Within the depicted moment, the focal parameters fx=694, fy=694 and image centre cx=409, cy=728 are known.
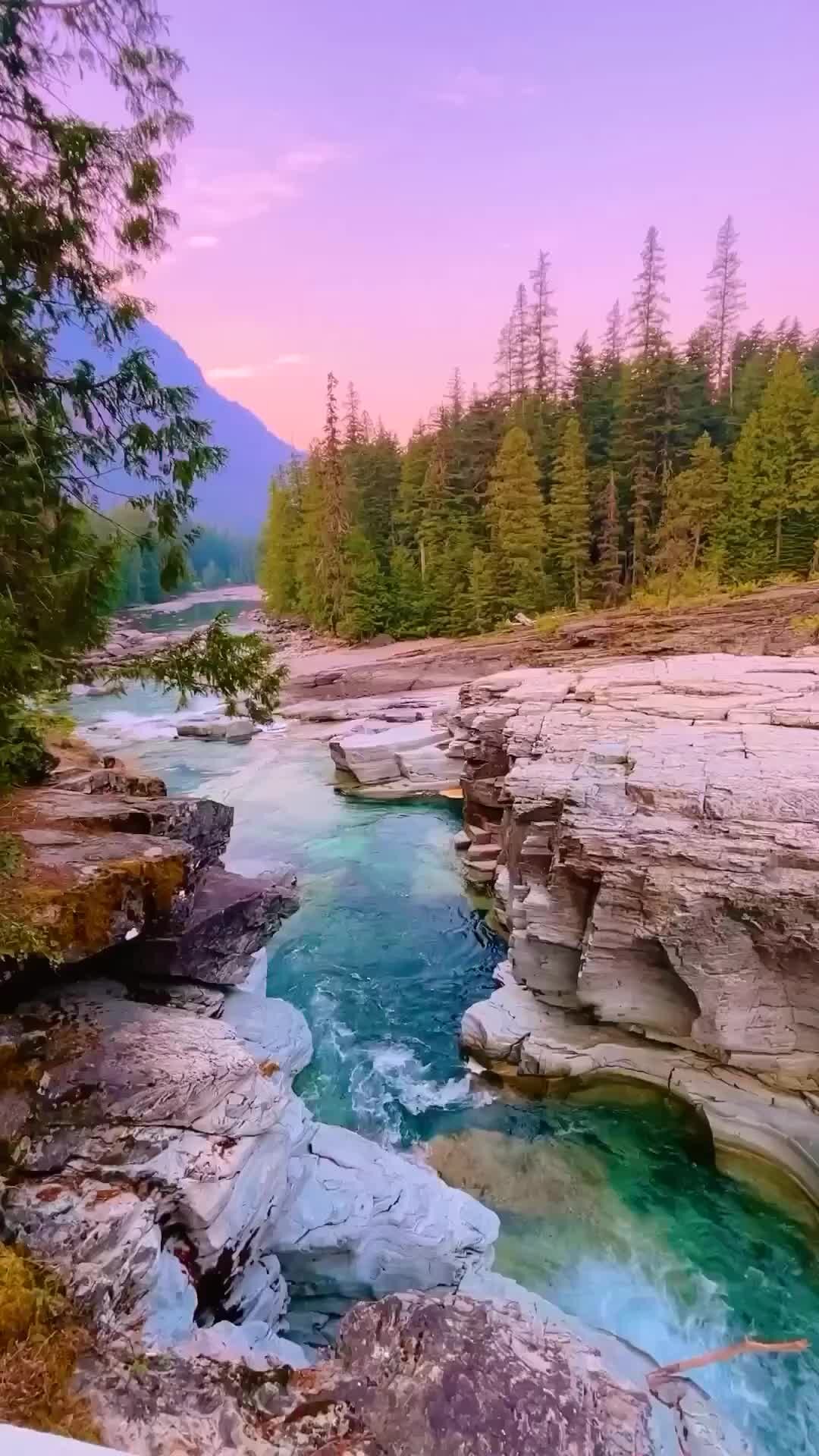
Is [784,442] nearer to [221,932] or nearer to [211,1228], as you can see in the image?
[221,932]

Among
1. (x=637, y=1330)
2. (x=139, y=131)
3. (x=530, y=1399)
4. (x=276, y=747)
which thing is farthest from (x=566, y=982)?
(x=276, y=747)

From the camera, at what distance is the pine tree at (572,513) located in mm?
37156

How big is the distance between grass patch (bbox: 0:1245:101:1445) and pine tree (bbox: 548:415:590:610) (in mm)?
36877

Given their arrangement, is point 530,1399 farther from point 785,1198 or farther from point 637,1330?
point 785,1198

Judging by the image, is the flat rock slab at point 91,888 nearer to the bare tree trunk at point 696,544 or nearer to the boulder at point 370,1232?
the boulder at point 370,1232

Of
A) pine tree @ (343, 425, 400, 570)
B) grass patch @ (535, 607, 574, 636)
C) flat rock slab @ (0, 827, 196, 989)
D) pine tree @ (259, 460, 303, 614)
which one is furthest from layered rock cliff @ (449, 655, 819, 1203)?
pine tree @ (259, 460, 303, 614)

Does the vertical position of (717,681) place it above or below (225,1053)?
above

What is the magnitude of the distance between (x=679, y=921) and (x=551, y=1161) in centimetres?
306

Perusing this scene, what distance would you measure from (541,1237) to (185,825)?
5532 mm

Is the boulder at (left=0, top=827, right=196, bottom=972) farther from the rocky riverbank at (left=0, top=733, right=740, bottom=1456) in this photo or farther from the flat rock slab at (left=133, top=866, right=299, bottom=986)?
the flat rock slab at (left=133, top=866, right=299, bottom=986)

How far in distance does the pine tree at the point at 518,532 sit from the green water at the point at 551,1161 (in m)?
25.7

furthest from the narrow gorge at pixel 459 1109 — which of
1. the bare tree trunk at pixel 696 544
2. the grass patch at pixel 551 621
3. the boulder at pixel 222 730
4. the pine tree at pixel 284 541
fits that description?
the pine tree at pixel 284 541

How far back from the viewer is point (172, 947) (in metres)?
7.44

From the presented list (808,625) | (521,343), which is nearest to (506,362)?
(521,343)
